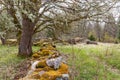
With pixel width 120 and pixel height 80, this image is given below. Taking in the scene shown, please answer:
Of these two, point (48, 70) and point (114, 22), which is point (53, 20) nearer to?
point (114, 22)

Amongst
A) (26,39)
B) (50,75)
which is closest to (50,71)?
(50,75)

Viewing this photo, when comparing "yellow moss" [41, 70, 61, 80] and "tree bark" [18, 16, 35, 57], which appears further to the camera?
"tree bark" [18, 16, 35, 57]

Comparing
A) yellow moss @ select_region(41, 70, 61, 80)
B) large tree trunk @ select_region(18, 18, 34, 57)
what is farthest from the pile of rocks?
large tree trunk @ select_region(18, 18, 34, 57)

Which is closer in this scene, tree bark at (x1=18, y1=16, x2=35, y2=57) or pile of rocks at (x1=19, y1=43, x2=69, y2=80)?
pile of rocks at (x1=19, y1=43, x2=69, y2=80)

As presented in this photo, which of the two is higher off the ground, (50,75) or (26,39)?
(26,39)

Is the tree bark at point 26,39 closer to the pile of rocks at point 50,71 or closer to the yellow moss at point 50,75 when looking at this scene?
the pile of rocks at point 50,71

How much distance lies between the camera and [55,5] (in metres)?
10.7

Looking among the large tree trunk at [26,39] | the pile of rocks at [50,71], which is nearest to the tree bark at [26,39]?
the large tree trunk at [26,39]

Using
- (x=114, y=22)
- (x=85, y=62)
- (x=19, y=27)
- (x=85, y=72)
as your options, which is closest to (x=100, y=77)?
(x=85, y=72)

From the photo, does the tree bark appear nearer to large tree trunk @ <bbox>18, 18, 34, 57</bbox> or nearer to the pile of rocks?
large tree trunk @ <bbox>18, 18, 34, 57</bbox>

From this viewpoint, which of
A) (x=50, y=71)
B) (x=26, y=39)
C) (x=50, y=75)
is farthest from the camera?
(x=26, y=39)

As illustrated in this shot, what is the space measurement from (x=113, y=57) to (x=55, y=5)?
14.4 feet

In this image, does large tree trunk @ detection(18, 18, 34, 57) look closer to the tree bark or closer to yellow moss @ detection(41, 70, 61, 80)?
the tree bark

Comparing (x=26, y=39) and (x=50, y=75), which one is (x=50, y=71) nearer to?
(x=50, y=75)
